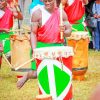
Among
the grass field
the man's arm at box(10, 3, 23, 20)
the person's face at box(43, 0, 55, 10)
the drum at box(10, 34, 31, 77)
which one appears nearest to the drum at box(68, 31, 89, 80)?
the grass field

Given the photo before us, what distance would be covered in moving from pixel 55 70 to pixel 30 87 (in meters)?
2.60

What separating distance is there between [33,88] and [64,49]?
2609 millimetres

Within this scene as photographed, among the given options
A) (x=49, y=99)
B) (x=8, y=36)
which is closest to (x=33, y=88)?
(x=8, y=36)

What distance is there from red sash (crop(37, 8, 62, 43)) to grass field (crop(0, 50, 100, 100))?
35.3 inches

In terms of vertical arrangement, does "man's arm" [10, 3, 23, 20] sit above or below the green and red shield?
above

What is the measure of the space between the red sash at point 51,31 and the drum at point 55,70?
682 mm

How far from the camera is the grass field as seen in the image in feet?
20.5

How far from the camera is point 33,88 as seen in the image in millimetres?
6871

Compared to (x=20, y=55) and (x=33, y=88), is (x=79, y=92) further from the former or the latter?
(x=20, y=55)

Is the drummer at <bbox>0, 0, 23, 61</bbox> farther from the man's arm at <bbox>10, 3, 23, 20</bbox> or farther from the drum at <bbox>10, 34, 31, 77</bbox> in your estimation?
the drum at <bbox>10, 34, 31, 77</bbox>

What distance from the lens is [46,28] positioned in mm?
5223

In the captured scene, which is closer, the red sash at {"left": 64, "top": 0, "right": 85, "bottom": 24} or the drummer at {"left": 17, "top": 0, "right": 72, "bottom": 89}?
the drummer at {"left": 17, "top": 0, "right": 72, "bottom": 89}

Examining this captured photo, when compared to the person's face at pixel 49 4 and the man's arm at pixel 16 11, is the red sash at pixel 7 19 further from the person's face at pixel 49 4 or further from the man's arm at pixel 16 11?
the person's face at pixel 49 4

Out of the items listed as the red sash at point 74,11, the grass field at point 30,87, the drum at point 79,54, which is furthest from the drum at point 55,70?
the red sash at point 74,11
